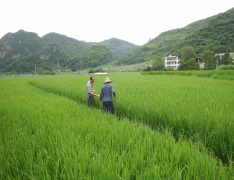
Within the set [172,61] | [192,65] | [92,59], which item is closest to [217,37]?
[172,61]

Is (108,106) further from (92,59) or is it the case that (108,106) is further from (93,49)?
(93,49)

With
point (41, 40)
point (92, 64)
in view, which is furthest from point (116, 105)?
point (41, 40)

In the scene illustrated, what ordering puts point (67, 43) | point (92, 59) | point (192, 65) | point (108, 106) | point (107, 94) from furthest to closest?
1. point (67, 43)
2. point (92, 59)
3. point (192, 65)
4. point (108, 106)
5. point (107, 94)

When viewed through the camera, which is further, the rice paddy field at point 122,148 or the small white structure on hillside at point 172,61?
the small white structure on hillside at point 172,61

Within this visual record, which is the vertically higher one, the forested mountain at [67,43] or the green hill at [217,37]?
the forested mountain at [67,43]

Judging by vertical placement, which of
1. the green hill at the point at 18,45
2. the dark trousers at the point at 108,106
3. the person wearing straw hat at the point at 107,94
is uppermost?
the green hill at the point at 18,45

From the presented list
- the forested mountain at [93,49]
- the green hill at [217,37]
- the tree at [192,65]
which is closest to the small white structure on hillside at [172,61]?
the forested mountain at [93,49]

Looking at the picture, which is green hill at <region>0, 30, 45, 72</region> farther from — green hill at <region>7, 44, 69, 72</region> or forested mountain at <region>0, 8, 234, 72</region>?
green hill at <region>7, 44, 69, 72</region>

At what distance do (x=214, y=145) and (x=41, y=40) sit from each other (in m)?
192

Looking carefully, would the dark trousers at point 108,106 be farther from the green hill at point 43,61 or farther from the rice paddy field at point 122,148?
the green hill at point 43,61

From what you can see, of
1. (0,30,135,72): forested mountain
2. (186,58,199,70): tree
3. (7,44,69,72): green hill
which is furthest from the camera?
(0,30,135,72): forested mountain

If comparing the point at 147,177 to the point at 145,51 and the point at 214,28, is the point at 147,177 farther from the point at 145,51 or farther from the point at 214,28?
the point at 145,51

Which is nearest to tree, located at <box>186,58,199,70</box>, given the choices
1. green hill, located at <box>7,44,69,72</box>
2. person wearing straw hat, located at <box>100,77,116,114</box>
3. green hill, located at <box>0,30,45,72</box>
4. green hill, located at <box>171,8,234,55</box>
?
person wearing straw hat, located at <box>100,77,116,114</box>

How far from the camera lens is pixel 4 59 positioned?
12544cm
